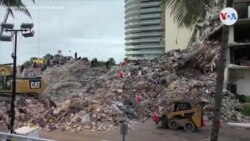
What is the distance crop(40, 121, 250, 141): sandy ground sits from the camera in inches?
1054

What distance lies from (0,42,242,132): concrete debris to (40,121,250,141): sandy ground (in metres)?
1.49

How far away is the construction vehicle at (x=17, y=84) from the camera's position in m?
38.1

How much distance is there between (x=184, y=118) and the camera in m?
29.6

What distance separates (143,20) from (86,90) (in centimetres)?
943

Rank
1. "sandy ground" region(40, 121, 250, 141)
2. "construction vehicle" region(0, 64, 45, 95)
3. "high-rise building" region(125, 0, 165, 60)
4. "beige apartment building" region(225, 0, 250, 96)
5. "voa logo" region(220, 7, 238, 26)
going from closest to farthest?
"voa logo" region(220, 7, 238, 26)
"sandy ground" region(40, 121, 250, 141)
"construction vehicle" region(0, 64, 45, 95)
"high-rise building" region(125, 0, 165, 60)
"beige apartment building" region(225, 0, 250, 96)

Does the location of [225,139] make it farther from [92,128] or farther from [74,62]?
[74,62]

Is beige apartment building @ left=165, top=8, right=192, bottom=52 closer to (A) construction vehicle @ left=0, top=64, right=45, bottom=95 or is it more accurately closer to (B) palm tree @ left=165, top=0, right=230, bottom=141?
(A) construction vehicle @ left=0, top=64, right=45, bottom=95

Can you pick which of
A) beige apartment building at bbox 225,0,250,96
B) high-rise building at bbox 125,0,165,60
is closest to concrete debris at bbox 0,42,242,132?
beige apartment building at bbox 225,0,250,96

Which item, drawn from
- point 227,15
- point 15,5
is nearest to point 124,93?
point 15,5

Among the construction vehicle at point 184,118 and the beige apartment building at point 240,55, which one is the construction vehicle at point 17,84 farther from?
the beige apartment building at point 240,55

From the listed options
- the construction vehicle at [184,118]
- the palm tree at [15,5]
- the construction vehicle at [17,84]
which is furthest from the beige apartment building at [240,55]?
the palm tree at [15,5]

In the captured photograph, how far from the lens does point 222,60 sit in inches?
642

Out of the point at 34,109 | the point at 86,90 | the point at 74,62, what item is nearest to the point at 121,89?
the point at 86,90

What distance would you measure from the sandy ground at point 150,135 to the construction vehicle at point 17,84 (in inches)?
402
